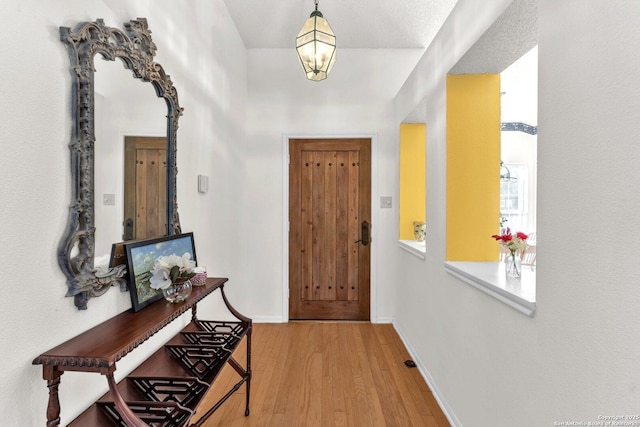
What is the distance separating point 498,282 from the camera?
5.33 ft

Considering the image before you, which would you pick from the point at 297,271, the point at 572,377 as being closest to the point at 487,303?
the point at 572,377

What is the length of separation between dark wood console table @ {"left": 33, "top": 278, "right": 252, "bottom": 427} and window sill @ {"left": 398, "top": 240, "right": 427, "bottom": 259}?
149cm

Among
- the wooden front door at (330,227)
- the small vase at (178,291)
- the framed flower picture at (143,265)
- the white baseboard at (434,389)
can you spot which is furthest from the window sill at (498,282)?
the wooden front door at (330,227)

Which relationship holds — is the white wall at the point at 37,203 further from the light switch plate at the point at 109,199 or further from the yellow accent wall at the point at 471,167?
the yellow accent wall at the point at 471,167

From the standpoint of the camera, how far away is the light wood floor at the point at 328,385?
217 centimetres

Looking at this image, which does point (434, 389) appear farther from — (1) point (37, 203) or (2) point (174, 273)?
(1) point (37, 203)

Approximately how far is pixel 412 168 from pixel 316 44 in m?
1.93

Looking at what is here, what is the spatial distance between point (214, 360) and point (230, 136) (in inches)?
84.2

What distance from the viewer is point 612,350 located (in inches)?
36.6

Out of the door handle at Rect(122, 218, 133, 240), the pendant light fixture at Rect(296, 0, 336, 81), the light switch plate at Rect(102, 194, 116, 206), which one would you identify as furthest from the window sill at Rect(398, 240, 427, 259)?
the light switch plate at Rect(102, 194, 116, 206)

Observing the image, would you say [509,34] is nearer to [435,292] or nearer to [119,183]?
[435,292]

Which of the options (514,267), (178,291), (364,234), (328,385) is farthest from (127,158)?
(364,234)

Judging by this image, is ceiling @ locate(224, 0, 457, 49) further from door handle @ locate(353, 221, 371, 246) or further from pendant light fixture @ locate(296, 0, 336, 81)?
door handle @ locate(353, 221, 371, 246)

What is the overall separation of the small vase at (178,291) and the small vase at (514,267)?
158cm
